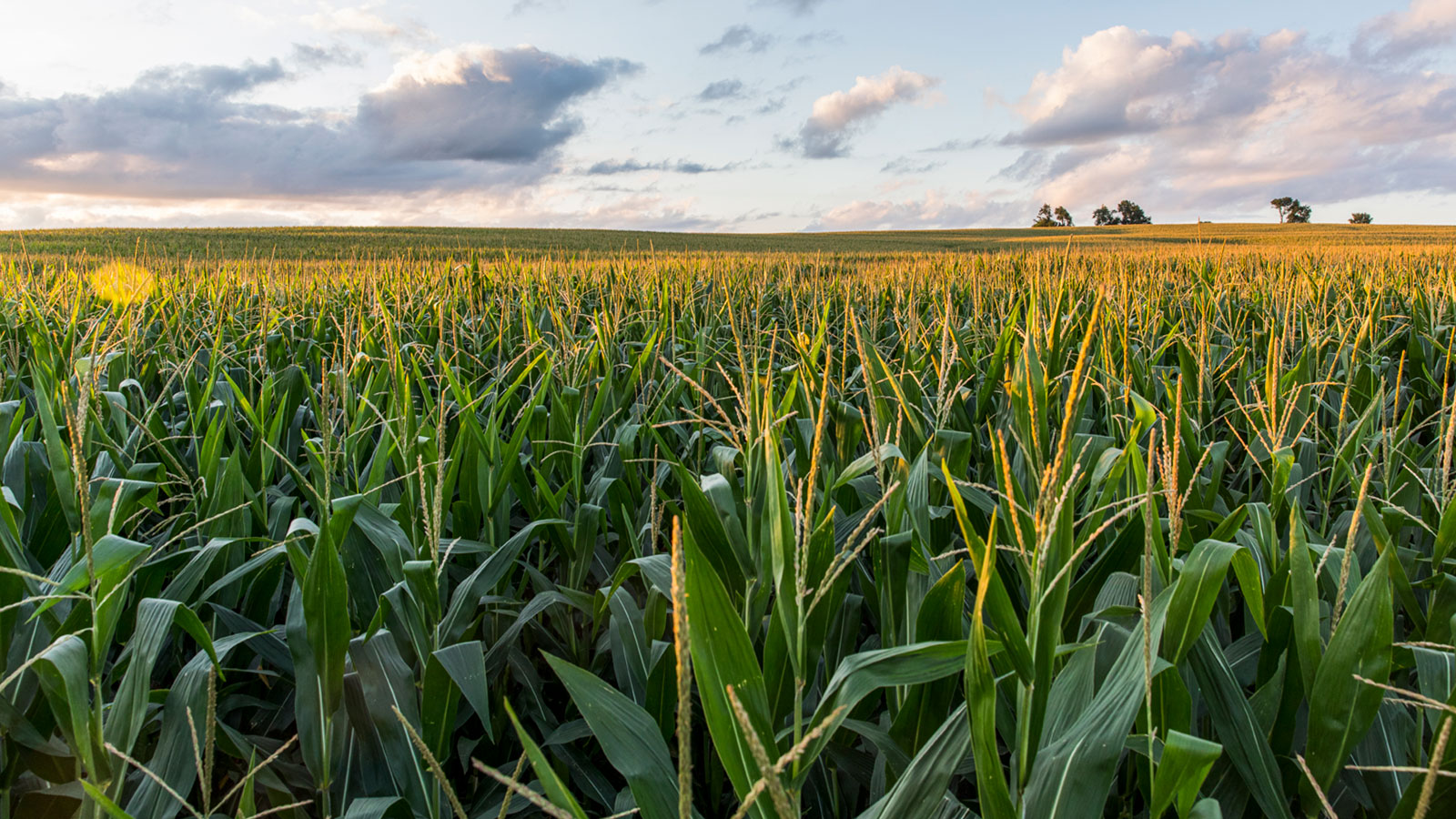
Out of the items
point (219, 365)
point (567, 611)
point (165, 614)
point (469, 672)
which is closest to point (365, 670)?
point (469, 672)

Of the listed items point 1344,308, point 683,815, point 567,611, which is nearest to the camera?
point 683,815

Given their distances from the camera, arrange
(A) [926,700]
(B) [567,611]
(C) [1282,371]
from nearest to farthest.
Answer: (A) [926,700], (B) [567,611], (C) [1282,371]

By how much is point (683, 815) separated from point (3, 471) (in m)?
2.34

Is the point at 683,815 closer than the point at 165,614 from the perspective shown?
Yes

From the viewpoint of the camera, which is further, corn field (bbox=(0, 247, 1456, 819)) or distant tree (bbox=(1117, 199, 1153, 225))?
distant tree (bbox=(1117, 199, 1153, 225))

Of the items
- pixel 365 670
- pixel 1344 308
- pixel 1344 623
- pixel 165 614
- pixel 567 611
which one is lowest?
pixel 567 611

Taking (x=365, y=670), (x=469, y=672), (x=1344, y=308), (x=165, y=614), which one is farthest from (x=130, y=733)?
(x=1344, y=308)

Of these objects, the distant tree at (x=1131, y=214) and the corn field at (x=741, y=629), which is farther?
the distant tree at (x=1131, y=214)

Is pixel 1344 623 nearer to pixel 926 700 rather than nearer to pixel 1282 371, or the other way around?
Result: pixel 926 700

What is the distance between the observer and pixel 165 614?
123cm

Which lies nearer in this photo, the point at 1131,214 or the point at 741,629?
the point at 741,629

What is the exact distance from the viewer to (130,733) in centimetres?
119

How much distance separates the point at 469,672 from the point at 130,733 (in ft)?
1.80

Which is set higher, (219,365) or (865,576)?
(219,365)
